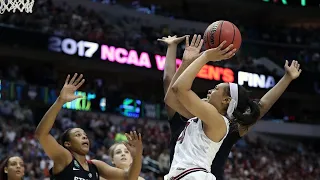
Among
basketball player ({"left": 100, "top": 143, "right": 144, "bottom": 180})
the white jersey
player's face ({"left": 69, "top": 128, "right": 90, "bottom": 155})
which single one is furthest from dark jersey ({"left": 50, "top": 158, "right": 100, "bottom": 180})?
the white jersey

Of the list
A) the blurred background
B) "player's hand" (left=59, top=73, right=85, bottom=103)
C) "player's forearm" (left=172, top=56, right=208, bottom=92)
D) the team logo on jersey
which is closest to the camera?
"player's forearm" (left=172, top=56, right=208, bottom=92)

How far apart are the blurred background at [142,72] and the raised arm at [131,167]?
674 centimetres

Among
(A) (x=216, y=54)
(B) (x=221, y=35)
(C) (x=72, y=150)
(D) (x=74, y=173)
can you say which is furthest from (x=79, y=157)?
(A) (x=216, y=54)

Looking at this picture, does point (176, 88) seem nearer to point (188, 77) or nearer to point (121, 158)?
point (188, 77)

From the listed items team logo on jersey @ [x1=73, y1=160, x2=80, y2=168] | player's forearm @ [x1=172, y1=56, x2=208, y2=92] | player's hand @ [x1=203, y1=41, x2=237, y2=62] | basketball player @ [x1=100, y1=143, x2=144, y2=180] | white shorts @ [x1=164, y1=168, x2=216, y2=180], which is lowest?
basketball player @ [x1=100, y1=143, x2=144, y2=180]

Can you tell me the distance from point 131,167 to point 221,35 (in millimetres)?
1259

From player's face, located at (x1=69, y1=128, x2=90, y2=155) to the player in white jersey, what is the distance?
993 mm

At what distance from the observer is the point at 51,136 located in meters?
4.30

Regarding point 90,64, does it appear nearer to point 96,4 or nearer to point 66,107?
point 96,4

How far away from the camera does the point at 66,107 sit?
Result: 52.6 feet

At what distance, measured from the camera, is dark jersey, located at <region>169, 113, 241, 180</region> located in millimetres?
4199

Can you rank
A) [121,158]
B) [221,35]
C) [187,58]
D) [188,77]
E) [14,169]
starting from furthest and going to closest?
[121,158] → [14,169] → [221,35] → [187,58] → [188,77]

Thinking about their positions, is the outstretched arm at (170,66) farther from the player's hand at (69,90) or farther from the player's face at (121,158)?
the player's face at (121,158)

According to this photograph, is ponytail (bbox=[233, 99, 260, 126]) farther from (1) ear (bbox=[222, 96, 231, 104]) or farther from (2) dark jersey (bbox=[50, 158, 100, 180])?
(2) dark jersey (bbox=[50, 158, 100, 180])
